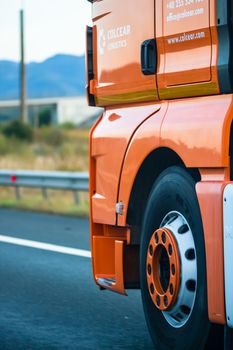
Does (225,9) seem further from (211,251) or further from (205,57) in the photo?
(211,251)

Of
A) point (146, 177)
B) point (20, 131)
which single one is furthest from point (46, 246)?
point (20, 131)

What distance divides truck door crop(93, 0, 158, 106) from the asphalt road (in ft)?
4.68

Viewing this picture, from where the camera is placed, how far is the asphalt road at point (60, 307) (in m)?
6.63

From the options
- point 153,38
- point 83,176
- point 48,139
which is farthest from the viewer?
point 48,139

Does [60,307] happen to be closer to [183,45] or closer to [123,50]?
[123,50]

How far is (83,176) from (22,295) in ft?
25.9

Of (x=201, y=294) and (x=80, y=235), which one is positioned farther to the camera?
(x=80, y=235)

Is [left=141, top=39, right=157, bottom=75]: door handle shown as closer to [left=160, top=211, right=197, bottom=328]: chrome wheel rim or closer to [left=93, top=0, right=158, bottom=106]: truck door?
[left=93, top=0, right=158, bottom=106]: truck door

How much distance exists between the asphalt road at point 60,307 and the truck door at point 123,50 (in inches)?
Answer: 56.2

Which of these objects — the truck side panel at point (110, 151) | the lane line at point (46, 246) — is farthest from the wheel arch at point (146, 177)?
the lane line at point (46, 246)

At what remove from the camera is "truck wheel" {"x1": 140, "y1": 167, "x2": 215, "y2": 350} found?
535 cm

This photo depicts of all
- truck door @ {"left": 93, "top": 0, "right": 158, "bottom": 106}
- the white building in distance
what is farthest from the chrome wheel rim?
the white building in distance

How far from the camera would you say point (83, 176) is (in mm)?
16188

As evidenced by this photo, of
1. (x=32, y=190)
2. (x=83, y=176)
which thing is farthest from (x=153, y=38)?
(x=32, y=190)
